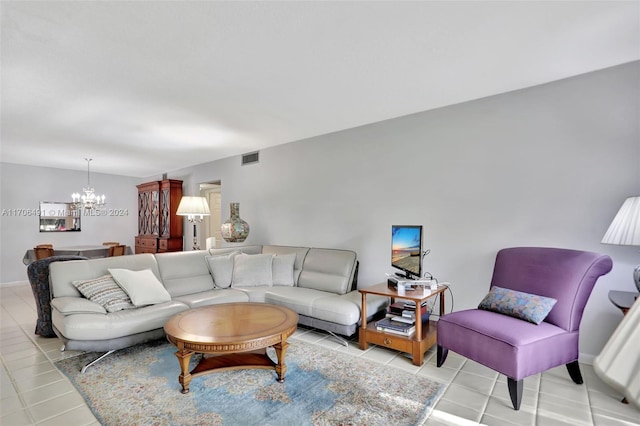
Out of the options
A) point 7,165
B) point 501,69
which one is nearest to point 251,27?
point 501,69

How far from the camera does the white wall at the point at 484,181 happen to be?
2689mm

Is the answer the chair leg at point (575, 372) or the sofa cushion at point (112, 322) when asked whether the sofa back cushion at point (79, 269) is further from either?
the chair leg at point (575, 372)

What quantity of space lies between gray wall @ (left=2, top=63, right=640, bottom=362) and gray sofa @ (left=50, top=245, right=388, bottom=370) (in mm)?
506

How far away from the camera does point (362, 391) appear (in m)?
2.33

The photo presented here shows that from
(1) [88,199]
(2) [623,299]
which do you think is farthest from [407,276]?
(1) [88,199]

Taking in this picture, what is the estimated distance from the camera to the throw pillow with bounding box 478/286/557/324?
7.74ft

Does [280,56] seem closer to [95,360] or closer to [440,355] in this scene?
[440,355]

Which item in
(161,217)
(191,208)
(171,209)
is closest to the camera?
(191,208)

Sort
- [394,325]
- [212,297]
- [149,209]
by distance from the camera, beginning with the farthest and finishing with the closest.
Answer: [149,209] → [212,297] → [394,325]

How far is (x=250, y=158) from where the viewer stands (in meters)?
5.67

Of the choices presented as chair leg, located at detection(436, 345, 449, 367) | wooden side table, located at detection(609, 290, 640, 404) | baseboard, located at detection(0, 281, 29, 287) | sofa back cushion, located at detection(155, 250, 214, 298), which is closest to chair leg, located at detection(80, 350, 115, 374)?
sofa back cushion, located at detection(155, 250, 214, 298)

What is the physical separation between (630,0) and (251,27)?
224 centimetres

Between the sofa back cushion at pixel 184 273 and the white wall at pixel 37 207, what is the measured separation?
4.81m

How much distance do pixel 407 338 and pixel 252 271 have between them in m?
2.09
